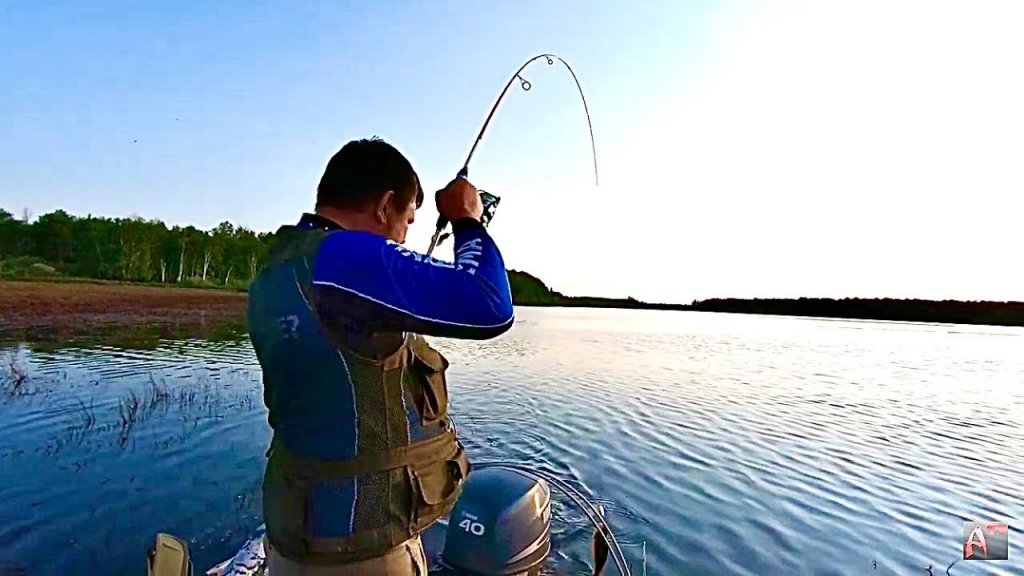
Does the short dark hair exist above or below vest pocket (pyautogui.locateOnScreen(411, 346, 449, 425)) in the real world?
above

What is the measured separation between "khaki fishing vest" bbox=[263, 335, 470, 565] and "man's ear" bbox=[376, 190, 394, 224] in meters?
0.41

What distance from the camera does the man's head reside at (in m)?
2.18

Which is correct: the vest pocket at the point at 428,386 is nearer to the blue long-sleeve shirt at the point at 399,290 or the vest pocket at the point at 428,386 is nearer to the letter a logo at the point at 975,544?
the blue long-sleeve shirt at the point at 399,290

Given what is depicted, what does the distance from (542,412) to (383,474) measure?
12273 mm

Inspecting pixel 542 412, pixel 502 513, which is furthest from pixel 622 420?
pixel 502 513

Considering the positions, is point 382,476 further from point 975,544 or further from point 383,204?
point 975,544

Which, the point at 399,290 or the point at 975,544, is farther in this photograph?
the point at 975,544

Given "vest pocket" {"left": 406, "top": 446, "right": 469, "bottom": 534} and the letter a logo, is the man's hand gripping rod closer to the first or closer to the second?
"vest pocket" {"left": 406, "top": 446, "right": 469, "bottom": 534}

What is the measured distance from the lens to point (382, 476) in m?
2.14

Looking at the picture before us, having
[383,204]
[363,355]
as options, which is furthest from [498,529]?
[383,204]

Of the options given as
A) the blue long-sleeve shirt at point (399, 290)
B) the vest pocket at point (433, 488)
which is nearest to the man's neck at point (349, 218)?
the blue long-sleeve shirt at point (399, 290)

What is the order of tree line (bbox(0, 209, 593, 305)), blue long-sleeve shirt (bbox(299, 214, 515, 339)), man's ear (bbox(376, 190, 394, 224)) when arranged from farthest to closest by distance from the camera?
tree line (bbox(0, 209, 593, 305)) < man's ear (bbox(376, 190, 394, 224)) < blue long-sleeve shirt (bbox(299, 214, 515, 339))

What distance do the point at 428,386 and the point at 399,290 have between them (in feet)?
1.78

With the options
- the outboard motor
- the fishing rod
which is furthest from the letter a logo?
the fishing rod
